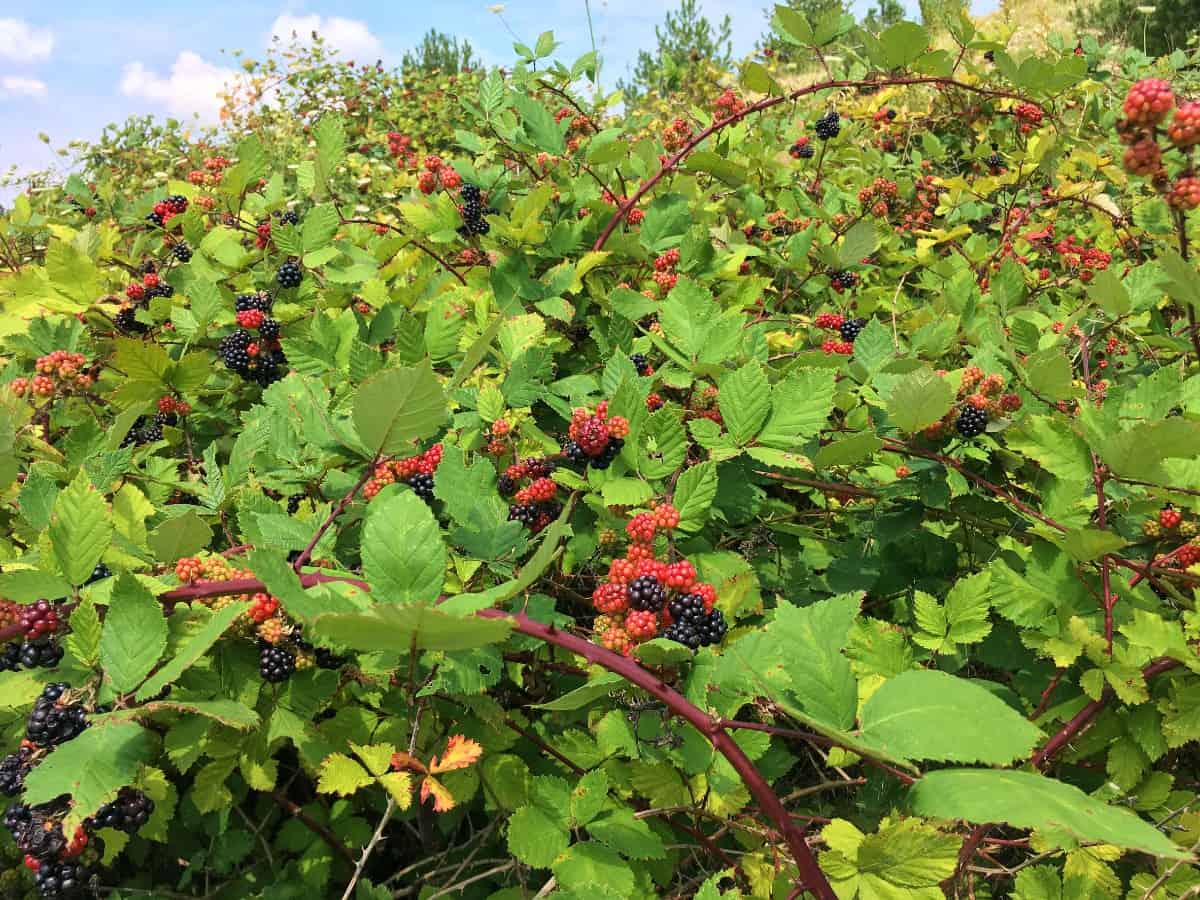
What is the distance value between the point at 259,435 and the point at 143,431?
0.55 m

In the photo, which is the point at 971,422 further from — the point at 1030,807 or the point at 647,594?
the point at 1030,807

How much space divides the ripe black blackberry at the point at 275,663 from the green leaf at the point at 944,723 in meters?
0.80

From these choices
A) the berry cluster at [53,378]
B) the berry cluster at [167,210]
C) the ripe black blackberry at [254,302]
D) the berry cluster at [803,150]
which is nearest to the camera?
the berry cluster at [53,378]

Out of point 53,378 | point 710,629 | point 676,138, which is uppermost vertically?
point 676,138

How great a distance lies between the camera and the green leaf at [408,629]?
68 centimetres

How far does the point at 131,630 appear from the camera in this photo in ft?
3.11

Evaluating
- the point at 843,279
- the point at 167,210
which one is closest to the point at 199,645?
the point at 167,210

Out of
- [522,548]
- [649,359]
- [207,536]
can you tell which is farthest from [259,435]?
[649,359]

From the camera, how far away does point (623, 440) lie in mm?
1269

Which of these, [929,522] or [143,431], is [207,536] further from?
[929,522]

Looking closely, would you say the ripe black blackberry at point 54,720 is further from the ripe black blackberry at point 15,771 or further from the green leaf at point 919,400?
the green leaf at point 919,400

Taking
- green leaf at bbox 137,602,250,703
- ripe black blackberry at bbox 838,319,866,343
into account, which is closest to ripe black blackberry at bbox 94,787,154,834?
green leaf at bbox 137,602,250,703

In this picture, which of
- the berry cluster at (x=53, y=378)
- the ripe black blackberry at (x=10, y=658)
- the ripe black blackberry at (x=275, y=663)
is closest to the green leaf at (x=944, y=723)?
the ripe black blackberry at (x=275, y=663)

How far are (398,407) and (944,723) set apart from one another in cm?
78
